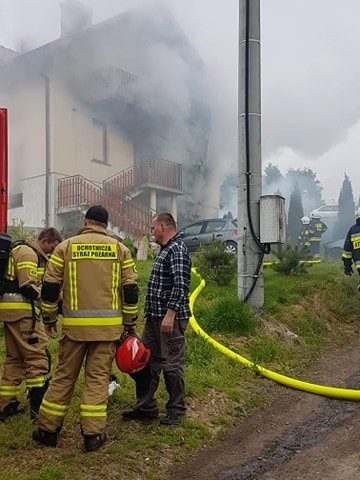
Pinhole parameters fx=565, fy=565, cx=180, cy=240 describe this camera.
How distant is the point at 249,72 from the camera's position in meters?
7.41

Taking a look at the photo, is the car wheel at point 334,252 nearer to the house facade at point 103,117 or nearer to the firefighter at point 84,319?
the house facade at point 103,117

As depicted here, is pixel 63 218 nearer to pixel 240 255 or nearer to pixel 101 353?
pixel 240 255

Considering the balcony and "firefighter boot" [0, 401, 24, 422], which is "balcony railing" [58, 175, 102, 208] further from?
"firefighter boot" [0, 401, 24, 422]

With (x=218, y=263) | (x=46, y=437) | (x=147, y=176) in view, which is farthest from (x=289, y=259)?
(x=147, y=176)

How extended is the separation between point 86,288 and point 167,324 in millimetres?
735

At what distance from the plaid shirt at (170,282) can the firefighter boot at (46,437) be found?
1183 millimetres

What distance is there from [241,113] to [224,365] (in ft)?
11.3

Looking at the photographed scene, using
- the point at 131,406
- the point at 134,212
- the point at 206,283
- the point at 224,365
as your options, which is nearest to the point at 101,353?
the point at 131,406

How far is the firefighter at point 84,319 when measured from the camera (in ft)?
12.7

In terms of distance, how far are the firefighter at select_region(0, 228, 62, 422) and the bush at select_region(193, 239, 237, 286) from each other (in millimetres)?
4583

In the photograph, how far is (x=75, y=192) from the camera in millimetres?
18000

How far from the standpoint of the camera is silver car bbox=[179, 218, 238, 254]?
581 inches

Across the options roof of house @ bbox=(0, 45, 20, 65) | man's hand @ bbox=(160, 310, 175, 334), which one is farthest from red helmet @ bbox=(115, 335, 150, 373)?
roof of house @ bbox=(0, 45, 20, 65)

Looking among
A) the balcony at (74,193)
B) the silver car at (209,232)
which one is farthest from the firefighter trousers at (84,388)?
the balcony at (74,193)
